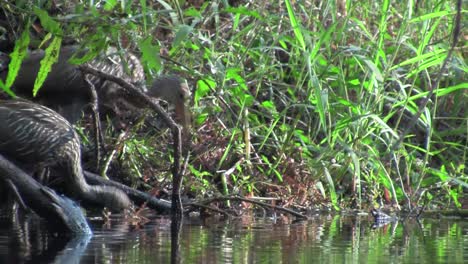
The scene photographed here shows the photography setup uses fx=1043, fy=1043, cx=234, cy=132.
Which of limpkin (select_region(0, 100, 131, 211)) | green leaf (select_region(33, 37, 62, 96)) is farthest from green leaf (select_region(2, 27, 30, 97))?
limpkin (select_region(0, 100, 131, 211))

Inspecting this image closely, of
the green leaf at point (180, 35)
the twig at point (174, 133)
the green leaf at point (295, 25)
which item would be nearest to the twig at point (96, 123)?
the twig at point (174, 133)

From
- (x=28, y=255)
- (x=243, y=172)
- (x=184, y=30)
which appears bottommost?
(x=28, y=255)

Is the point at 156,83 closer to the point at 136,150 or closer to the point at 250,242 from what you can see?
the point at 136,150

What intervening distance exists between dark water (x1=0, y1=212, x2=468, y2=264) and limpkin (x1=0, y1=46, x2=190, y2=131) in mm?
1096

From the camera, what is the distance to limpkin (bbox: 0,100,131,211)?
6148mm

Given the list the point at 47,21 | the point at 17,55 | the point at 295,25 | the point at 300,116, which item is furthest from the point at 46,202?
the point at 300,116

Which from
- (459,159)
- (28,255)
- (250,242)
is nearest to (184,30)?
(250,242)

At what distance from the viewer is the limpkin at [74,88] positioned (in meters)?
6.79

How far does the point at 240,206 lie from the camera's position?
6742mm

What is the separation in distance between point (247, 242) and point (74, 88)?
2.48 meters

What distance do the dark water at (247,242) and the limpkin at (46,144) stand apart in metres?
0.33

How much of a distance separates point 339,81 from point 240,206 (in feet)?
3.49

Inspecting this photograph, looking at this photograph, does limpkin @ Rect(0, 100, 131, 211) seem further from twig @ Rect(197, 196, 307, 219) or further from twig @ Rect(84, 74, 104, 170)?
twig @ Rect(197, 196, 307, 219)

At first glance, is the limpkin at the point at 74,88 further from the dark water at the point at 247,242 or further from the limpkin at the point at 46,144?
the dark water at the point at 247,242
